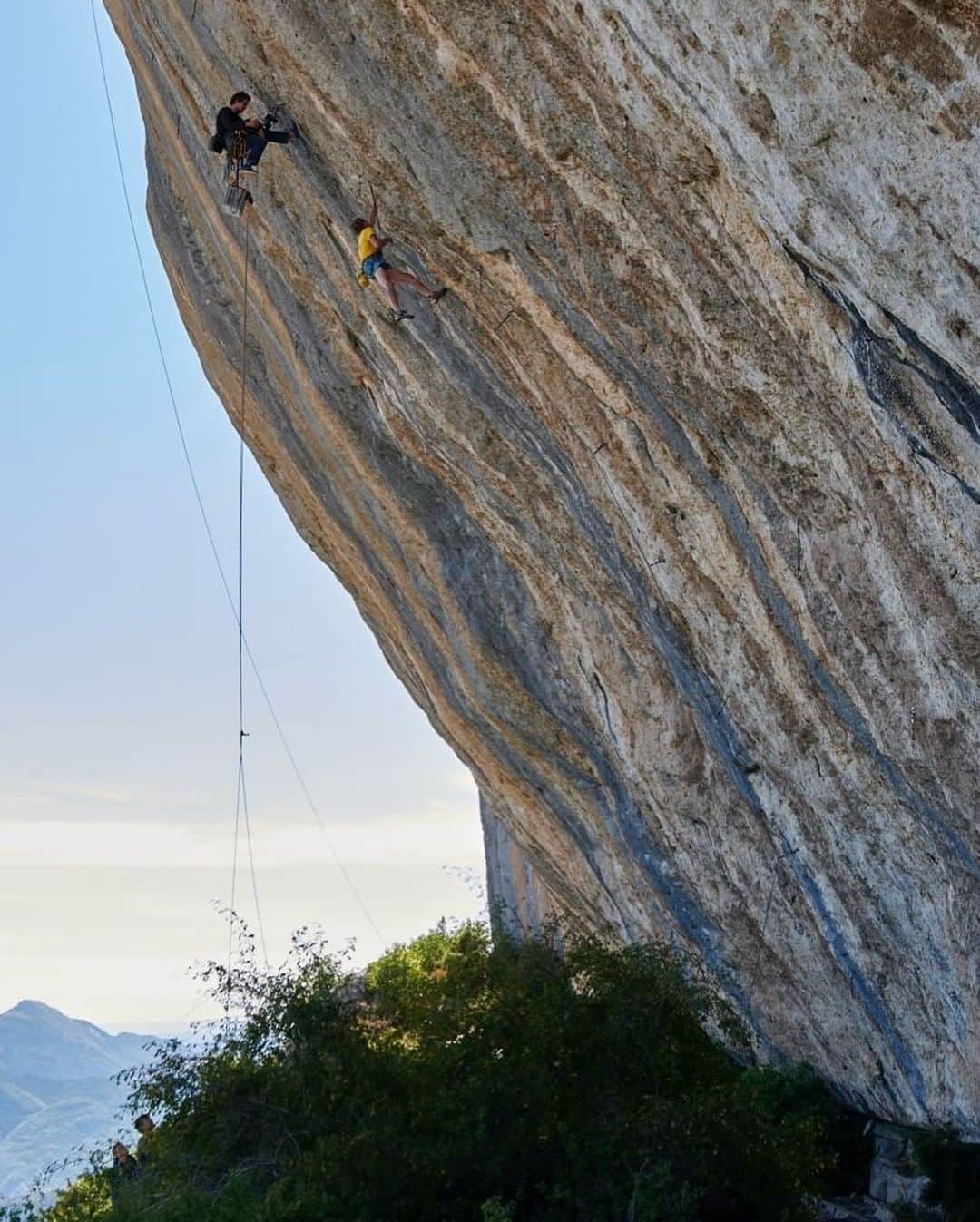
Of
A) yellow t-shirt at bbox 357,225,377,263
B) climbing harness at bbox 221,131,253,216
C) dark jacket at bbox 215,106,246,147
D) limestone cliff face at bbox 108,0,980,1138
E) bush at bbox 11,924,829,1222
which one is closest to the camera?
limestone cliff face at bbox 108,0,980,1138

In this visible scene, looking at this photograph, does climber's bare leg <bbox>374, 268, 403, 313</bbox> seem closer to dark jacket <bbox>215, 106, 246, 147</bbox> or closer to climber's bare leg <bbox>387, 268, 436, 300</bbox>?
climber's bare leg <bbox>387, 268, 436, 300</bbox>

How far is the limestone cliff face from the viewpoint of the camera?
1039 cm

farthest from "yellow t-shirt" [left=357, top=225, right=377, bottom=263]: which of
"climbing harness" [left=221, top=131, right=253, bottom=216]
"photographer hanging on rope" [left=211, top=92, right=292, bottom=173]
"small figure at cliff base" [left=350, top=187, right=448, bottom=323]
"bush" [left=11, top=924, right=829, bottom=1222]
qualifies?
"bush" [left=11, top=924, right=829, bottom=1222]

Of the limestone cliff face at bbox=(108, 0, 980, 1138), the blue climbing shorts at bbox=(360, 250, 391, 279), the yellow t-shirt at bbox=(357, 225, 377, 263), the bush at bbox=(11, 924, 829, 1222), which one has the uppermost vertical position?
the yellow t-shirt at bbox=(357, 225, 377, 263)

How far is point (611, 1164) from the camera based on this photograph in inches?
557

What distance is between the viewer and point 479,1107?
46.9 feet

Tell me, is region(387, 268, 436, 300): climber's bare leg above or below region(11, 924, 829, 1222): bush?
above

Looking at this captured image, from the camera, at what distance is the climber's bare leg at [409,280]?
52.2 feet

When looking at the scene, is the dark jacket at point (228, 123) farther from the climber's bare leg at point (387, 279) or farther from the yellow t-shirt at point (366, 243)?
the climber's bare leg at point (387, 279)

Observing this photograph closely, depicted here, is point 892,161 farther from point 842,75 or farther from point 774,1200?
point 774,1200

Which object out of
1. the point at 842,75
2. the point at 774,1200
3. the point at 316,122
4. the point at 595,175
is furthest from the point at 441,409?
the point at 774,1200

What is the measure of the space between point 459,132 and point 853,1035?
36.3 feet

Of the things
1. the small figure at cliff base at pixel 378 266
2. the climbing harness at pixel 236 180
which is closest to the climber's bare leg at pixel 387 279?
the small figure at cliff base at pixel 378 266

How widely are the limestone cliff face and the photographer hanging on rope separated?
37 cm
